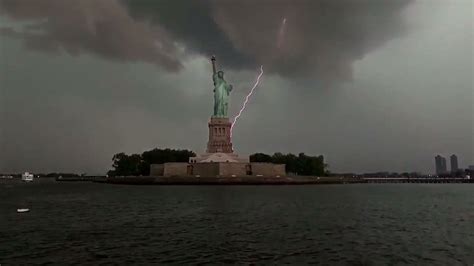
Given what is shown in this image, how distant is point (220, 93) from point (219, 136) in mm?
9795

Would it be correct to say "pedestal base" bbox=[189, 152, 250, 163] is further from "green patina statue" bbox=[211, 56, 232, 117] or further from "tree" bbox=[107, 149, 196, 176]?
"tree" bbox=[107, 149, 196, 176]

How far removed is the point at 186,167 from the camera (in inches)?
3529

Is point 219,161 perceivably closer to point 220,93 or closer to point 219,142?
point 219,142

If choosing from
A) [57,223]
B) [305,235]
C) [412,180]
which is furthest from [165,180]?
[412,180]

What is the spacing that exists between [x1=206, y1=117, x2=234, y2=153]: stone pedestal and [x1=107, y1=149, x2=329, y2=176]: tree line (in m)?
23.0

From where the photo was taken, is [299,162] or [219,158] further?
[299,162]

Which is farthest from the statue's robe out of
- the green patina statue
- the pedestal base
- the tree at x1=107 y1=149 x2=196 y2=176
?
the tree at x1=107 y1=149 x2=196 y2=176

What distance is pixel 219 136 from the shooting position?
3711 inches

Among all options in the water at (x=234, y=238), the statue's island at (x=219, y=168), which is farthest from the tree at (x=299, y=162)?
the water at (x=234, y=238)

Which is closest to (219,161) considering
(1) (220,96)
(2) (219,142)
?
(2) (219,142)

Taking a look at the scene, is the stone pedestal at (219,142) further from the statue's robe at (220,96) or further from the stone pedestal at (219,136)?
the statue's robe at (220,96)

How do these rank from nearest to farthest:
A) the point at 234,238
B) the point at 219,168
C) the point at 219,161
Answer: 1. the point at 234,238
2. the point at 219,168
3. the point at 219,161

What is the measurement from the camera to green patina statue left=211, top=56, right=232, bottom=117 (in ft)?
316

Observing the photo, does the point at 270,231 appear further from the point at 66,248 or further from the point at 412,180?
the point at 412,180
